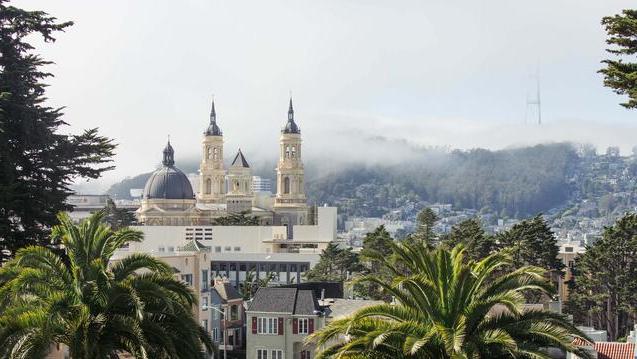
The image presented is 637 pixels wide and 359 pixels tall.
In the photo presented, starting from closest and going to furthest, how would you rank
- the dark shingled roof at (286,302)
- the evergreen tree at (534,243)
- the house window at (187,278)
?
the house window at (187,278) < the dark shingled roof at (286,302) < the evergreen tree at (534,243)

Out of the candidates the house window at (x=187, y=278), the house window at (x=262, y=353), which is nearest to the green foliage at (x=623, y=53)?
the house window at (x=187, y=278)

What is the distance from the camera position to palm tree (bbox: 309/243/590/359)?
23.6 meters

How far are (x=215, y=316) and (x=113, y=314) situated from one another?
5920 centimetres

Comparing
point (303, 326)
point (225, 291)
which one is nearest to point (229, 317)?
point (225, 291)

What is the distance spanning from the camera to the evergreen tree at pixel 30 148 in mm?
38688

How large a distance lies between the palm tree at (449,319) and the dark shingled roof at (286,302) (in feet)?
157

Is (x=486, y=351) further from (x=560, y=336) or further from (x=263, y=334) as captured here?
(x=263, y=334)

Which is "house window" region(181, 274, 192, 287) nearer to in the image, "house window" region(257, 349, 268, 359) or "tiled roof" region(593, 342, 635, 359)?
"house window" region(257, 349, 268, 359)

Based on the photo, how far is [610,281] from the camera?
8962 cm

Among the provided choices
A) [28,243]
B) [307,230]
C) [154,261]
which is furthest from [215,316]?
[307,230]

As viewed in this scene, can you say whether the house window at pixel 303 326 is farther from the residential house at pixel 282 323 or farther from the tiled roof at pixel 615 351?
the tiled roof at pixel 615 351

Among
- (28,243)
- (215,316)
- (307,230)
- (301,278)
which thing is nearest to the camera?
(28,243)

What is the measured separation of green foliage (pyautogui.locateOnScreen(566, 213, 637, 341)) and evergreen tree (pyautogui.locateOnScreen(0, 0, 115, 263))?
52543mm

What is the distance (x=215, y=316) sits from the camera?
3356 inches
